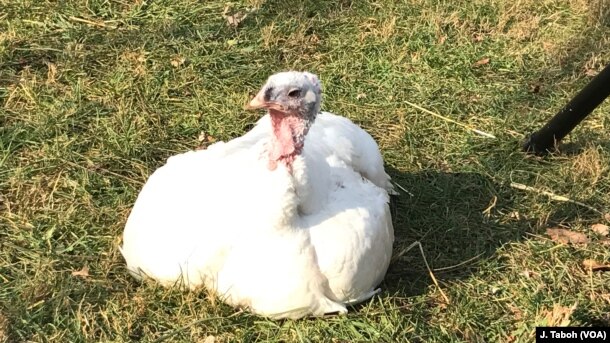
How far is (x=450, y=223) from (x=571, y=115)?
0.88 metres

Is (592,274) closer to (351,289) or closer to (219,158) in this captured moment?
(351,289)

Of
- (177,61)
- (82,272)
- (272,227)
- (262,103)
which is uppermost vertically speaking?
(262,103)

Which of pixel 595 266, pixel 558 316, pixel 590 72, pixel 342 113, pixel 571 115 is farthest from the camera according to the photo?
pixel 590 72

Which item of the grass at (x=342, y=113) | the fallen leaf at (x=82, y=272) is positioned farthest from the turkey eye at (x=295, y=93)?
the fallen leaf at (x=82, y=272)

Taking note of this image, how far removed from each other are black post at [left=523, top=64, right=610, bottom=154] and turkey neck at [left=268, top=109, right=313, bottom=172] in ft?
5.60

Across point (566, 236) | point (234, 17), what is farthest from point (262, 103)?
point (234, 17)

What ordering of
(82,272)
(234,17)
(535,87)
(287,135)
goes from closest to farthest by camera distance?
(287,135), (82,272), (535,87), (234,17)

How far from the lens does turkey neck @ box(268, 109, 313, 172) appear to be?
307cm

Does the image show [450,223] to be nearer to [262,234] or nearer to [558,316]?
[558,316]

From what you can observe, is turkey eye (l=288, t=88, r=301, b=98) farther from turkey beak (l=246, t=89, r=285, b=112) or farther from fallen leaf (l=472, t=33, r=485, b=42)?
fallen leaf (l=472, t=33, r=485, b=42)

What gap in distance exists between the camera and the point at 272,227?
3145mm

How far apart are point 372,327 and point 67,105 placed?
2471mm

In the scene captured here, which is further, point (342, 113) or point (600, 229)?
point (342, 113)

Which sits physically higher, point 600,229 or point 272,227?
point 272,227
